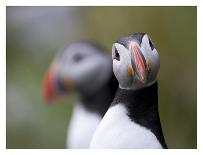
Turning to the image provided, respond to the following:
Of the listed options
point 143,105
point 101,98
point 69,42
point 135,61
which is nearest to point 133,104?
point 143,105

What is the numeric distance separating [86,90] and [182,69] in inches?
25.9

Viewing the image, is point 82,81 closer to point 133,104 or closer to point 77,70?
point 77,70

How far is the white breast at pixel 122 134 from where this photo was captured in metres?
1.79

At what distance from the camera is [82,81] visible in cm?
266

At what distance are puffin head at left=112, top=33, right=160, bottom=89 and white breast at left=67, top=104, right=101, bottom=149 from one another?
775 mm

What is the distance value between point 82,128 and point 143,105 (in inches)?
31.7

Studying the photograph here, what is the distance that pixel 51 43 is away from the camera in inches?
152

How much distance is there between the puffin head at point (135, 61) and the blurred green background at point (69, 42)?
2.61ft

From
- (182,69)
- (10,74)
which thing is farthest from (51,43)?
(182,69)


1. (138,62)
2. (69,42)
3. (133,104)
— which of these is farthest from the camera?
(69,42)

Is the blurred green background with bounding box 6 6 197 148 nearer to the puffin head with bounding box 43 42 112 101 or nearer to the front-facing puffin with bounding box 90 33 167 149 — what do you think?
the puffin head with bounding box 43 42 112 101
